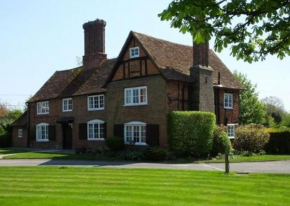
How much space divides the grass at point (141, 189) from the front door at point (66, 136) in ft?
64.1

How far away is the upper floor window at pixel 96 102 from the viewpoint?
31811 mm

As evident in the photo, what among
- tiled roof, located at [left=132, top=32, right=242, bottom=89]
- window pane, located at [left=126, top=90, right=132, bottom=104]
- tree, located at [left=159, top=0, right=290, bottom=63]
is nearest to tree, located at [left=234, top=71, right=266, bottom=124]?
tiled roof, located at [left=132, top=32, right=242, bottom=89]

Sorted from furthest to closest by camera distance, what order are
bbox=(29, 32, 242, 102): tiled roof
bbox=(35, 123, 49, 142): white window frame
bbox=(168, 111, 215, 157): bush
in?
bbox=(35, 123, 49, 142): white window frame → bbox=(29, 32, 242, 102): tiled roof → bbox=(168, 111, 215, 157): bush

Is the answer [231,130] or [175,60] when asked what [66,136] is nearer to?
[175,60]

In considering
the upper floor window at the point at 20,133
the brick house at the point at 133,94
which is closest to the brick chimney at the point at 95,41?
the brick house at the point at 133,94

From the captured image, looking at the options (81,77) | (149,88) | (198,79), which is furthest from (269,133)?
(81,77)

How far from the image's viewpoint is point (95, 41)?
36688 millimetres

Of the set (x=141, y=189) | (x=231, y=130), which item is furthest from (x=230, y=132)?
(x=141, y=189)

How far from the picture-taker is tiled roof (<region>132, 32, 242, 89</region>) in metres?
27.2

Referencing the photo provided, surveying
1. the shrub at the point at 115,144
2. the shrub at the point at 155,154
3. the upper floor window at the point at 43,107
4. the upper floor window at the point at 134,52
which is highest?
the upper floor window at the point at 134,52

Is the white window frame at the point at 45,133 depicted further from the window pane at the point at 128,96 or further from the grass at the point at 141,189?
the grass at the point at 141,189

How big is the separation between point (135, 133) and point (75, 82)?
444 inches

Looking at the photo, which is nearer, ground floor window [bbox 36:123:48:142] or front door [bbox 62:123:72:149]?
front door [bbox 62:123:72:149]

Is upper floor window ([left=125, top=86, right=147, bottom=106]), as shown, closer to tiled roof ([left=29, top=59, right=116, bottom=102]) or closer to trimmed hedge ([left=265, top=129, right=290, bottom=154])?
tiled roof ([left=29, top=59, right=116, bottom=102])
